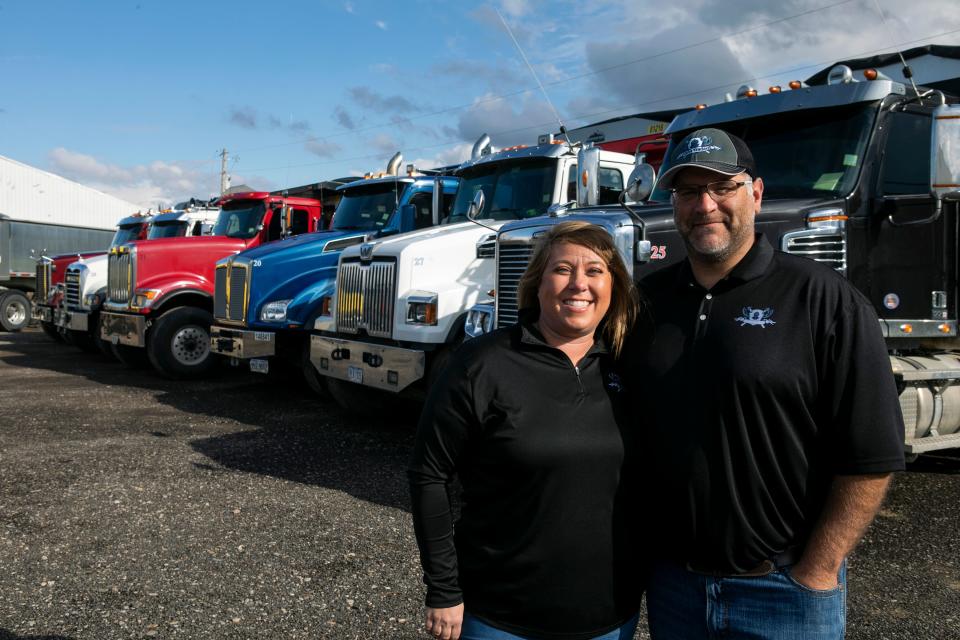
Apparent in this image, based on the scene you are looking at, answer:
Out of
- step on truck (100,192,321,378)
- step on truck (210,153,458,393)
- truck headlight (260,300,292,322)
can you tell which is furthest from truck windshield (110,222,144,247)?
truck headlight (260,300,292,322)

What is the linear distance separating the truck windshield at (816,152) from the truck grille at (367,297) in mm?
3520

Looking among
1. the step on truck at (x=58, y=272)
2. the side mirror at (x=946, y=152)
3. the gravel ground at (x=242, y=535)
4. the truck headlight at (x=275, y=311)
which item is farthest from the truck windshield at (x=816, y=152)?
the step on truck at (x=58, y=272)

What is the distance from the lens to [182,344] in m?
12.1

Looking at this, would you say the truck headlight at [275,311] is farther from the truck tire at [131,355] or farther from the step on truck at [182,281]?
the truck tire at [131,355]

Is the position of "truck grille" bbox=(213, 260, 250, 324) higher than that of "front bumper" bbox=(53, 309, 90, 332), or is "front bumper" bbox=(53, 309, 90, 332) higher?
"truck grille" bbox=(213, 260, 250, 324)

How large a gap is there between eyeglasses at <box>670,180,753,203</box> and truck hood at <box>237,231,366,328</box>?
26.3 ft

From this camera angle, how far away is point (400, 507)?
5.79 metres

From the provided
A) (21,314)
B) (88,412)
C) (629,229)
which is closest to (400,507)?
(629,229)

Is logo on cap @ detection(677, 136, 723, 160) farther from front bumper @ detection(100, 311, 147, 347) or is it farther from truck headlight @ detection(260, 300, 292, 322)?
front bumper @ detection(100, 311, 147, 347)

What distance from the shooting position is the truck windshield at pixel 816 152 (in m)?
5.41

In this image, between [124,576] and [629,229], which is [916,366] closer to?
[629,229]

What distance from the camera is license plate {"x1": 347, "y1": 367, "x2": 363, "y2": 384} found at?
763 centimetres

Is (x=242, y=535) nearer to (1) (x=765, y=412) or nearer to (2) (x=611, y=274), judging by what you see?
(2) (x=611, y=274)

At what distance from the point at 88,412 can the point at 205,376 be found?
287cm
